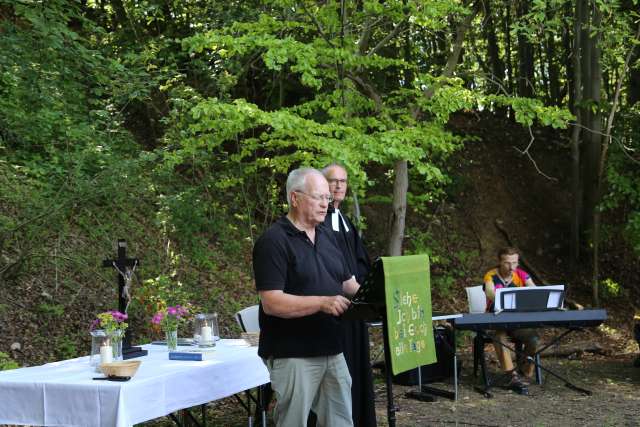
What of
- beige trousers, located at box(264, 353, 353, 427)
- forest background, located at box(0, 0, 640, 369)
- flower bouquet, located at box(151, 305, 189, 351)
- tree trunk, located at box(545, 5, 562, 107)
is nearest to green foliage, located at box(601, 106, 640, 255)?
forest background, located at box(0, 0, 640, 369)

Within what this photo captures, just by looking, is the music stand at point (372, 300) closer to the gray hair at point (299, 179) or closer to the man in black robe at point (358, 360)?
the man in black robe at point (358, 360)

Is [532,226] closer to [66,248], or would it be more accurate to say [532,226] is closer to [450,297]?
[450,297]

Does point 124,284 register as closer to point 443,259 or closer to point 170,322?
point 170,322

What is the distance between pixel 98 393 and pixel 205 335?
53.4 inches

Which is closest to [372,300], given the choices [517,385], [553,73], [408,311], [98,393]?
[408,311]

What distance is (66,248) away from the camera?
28.3 feet

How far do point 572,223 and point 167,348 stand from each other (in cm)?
958

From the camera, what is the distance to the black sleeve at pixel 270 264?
11.5ft

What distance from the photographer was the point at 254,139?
8.75m

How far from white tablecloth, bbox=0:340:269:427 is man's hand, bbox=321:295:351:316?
95cm

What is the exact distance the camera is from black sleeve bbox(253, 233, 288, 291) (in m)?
3.50

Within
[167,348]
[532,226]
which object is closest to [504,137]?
[532,226]

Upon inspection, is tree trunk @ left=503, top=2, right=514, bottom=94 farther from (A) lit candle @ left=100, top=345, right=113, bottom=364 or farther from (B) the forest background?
(A) lit candle @ left=100, top=345, right=113, bottom=364

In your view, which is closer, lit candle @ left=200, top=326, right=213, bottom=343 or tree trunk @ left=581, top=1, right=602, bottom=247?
lit candle @ left=200, top=326, right=213, bottom=343
